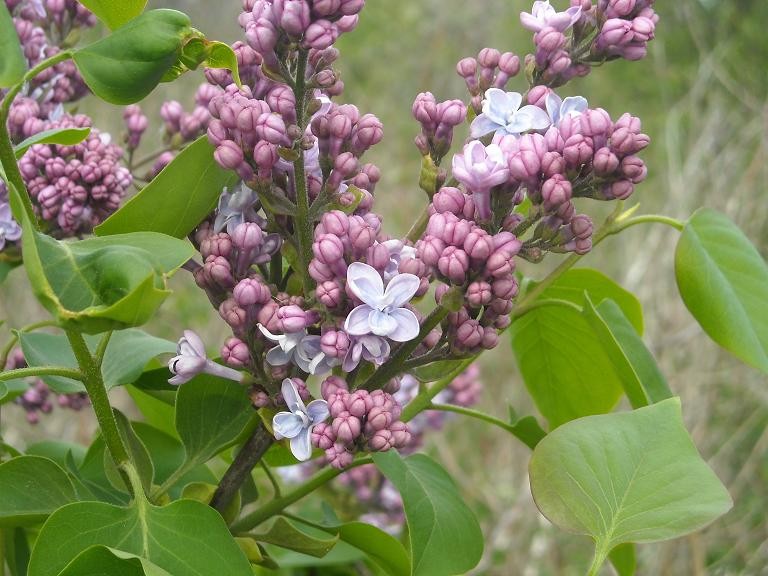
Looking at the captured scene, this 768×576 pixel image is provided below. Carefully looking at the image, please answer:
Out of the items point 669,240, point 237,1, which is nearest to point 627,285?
point 669,240

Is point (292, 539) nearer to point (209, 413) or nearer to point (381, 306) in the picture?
point (209, 413)

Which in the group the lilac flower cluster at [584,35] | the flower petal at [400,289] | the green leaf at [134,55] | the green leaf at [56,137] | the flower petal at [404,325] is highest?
the green leaf at [134,55]

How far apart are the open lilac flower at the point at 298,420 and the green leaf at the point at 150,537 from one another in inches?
2.6

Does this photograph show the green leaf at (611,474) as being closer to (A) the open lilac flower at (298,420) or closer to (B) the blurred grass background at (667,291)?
(A) the open lilac flower at (298,420)

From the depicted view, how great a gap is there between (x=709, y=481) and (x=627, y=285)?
8.12ft

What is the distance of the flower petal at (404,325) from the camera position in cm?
58

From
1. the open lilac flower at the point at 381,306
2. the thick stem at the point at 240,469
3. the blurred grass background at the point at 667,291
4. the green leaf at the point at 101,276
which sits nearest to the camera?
the green leaf at the point at 101,276

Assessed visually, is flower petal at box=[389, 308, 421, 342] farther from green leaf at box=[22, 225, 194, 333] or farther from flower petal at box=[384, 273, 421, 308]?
green leaf at box=[22, 225, 194, 333]

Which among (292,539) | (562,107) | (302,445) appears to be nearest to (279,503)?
(292,539)

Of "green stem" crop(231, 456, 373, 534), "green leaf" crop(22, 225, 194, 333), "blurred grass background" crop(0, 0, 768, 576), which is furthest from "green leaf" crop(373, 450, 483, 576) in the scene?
"blurred grass background" crop(0, 0, 768, 576)

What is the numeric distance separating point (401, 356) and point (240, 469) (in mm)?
160

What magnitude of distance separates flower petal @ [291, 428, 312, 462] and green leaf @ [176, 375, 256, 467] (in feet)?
0.32

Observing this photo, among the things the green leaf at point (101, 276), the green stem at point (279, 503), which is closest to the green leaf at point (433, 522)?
the green stem at point (279, 503)

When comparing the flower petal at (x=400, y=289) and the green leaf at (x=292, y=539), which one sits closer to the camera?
the flower petal at (x=400, y=289)
